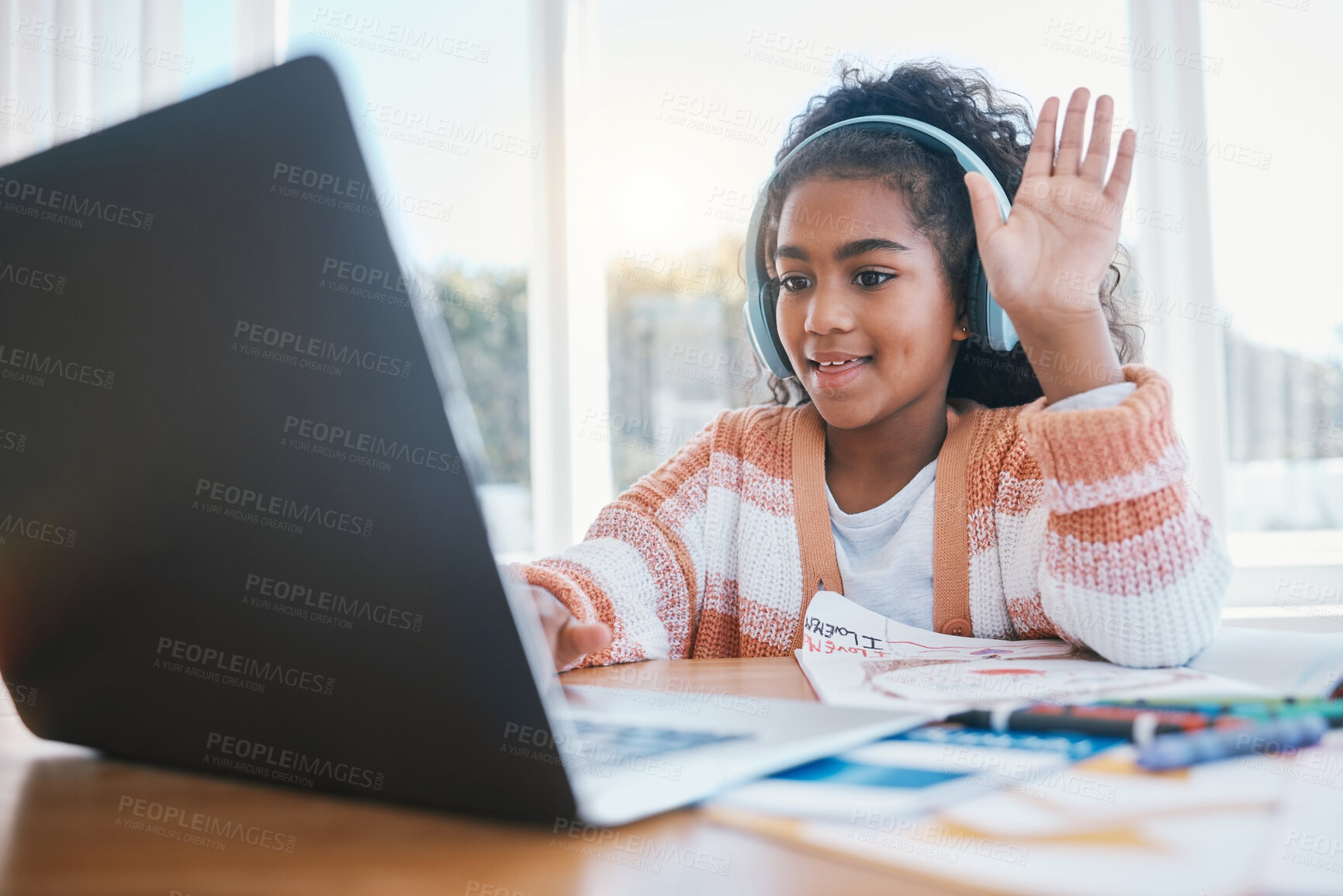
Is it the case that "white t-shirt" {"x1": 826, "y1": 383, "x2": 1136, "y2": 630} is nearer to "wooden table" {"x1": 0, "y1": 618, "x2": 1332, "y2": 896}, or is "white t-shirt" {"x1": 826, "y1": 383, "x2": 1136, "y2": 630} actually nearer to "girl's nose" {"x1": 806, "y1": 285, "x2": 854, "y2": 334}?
"girl's nose" {"x1": 806, "y1": 285, "x2": 854, "y2": 334}

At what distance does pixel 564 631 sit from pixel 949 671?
0.26 metres

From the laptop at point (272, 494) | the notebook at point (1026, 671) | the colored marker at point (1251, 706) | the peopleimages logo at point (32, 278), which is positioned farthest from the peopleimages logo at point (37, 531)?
the colored marker at point (1251, 706)

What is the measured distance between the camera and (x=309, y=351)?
0.30 metres

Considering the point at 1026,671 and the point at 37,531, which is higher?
the point at 37,531

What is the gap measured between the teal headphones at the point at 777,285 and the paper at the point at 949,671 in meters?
0.35

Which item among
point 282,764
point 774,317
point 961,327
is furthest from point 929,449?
point 282,764

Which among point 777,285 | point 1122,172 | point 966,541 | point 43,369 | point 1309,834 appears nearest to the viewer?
point 1309,834

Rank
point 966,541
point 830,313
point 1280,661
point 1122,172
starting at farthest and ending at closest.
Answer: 1. point 830,313
2. point 966,541
3. point 1122,172
4. point 1280,661

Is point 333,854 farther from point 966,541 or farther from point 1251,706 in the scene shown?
point 966,541

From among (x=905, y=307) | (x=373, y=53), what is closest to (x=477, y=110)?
(x=373, y=53)

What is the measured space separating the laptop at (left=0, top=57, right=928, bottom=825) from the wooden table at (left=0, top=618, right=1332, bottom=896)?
0.04ft

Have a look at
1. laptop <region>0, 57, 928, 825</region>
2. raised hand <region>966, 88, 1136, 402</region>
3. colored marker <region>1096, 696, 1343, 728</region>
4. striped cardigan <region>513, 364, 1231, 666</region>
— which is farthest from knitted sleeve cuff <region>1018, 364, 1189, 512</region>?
laptop <region>0, 57, 928, 825</region>

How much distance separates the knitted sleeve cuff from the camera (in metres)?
0.68

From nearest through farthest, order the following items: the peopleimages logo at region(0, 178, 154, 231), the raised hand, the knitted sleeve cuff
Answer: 1. the peopleimages logo at region(0, 178, 154, 231)
2. the knitted sleeve cuff
3. the raised hand
